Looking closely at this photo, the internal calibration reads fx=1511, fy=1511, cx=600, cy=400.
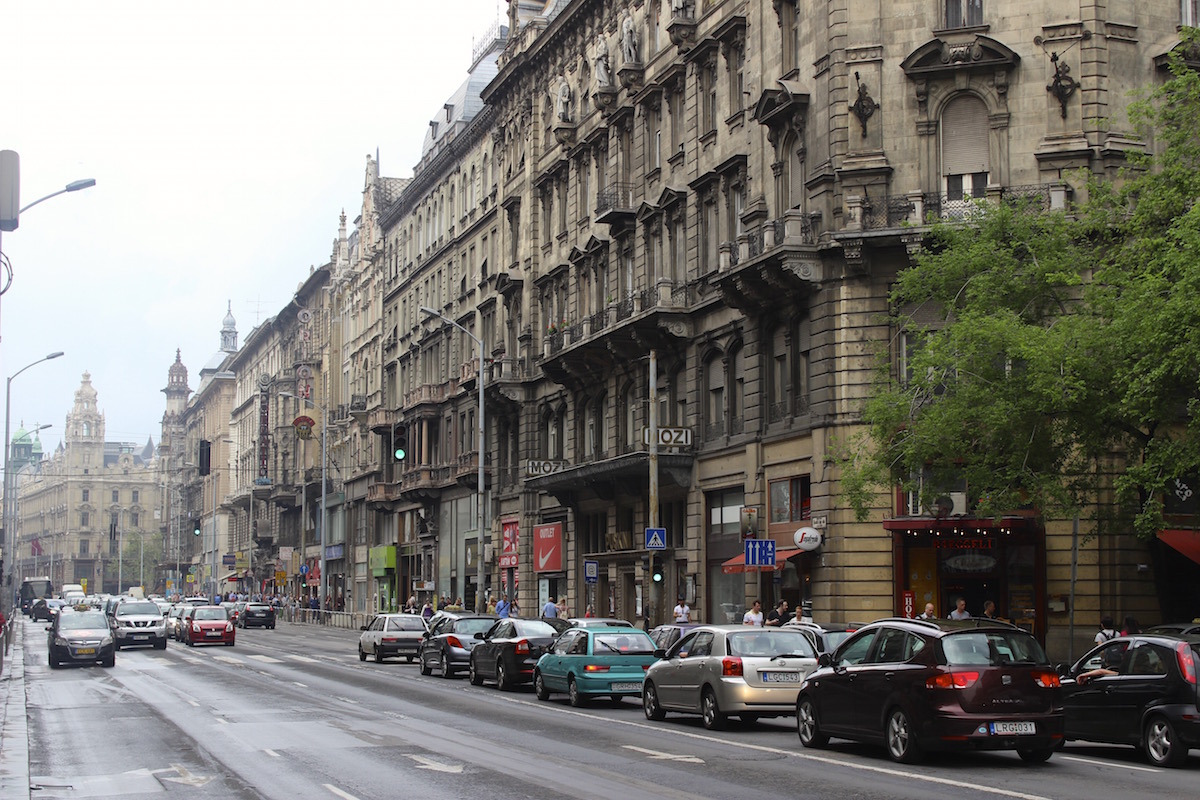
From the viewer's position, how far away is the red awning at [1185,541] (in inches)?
1267

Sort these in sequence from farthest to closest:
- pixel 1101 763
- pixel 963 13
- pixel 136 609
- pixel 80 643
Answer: pixel 136 609 → pixel 80 643 → pixel 963 13 → pixel 1101 763

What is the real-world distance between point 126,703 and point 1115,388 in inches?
720

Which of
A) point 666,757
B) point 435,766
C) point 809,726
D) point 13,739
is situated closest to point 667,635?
point 809,726

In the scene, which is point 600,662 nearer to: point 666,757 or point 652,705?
point 652,705

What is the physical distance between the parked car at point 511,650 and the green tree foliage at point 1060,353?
276 inches

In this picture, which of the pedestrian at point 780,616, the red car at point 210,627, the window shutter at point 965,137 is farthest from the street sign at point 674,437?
the red car at point 210,627

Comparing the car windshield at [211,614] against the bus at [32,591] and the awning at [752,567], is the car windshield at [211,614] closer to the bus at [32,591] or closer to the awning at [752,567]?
the awning at [752,567]

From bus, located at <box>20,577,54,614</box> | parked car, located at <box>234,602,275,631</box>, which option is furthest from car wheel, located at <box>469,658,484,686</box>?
bus, located at <box>20,577,54,614</box>

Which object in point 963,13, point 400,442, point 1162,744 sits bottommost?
point 1162,744

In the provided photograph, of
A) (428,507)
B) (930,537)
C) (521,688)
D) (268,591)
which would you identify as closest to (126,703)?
(521,688)

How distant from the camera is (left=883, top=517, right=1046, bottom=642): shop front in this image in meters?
34.6

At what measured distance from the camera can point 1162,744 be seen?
17.3 meters

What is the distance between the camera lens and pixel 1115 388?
83.5 ft

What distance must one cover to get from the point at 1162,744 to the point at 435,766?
8.30 metres
